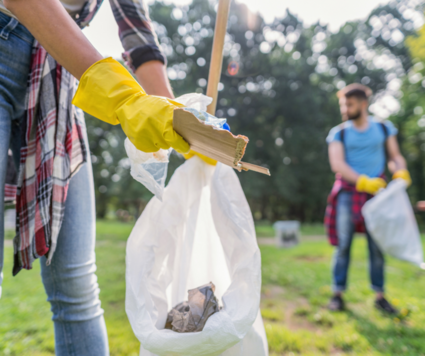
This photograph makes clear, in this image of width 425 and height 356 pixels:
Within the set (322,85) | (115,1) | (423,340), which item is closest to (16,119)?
(115,1)

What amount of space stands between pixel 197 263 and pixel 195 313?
0.19m

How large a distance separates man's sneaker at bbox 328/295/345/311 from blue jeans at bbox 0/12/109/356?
6.19 ft

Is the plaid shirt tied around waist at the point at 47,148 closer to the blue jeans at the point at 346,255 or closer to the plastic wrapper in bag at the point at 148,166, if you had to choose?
the plastic wrapper in bag at the point at 148,166

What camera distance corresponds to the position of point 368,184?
237 cm

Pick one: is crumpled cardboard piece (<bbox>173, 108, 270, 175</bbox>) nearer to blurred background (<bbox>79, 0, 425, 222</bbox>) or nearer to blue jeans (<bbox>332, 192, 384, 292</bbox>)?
blue jeans (<bbox>332, 192, 384, 292</bbox>)

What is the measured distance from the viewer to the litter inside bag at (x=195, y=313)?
2.89ft

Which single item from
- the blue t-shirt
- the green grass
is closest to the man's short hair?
the blue t-shirt

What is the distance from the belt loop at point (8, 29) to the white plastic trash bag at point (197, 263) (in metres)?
0.55

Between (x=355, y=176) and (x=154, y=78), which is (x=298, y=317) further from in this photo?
(x=154, y=78)

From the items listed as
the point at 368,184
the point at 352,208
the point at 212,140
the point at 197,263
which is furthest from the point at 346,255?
the point at 212,140

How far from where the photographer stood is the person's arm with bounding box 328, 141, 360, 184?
2.46 meters

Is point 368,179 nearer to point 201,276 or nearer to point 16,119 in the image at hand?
point 201,276

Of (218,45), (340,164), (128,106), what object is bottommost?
(128,106)

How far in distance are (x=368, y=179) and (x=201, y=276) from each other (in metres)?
1.81
